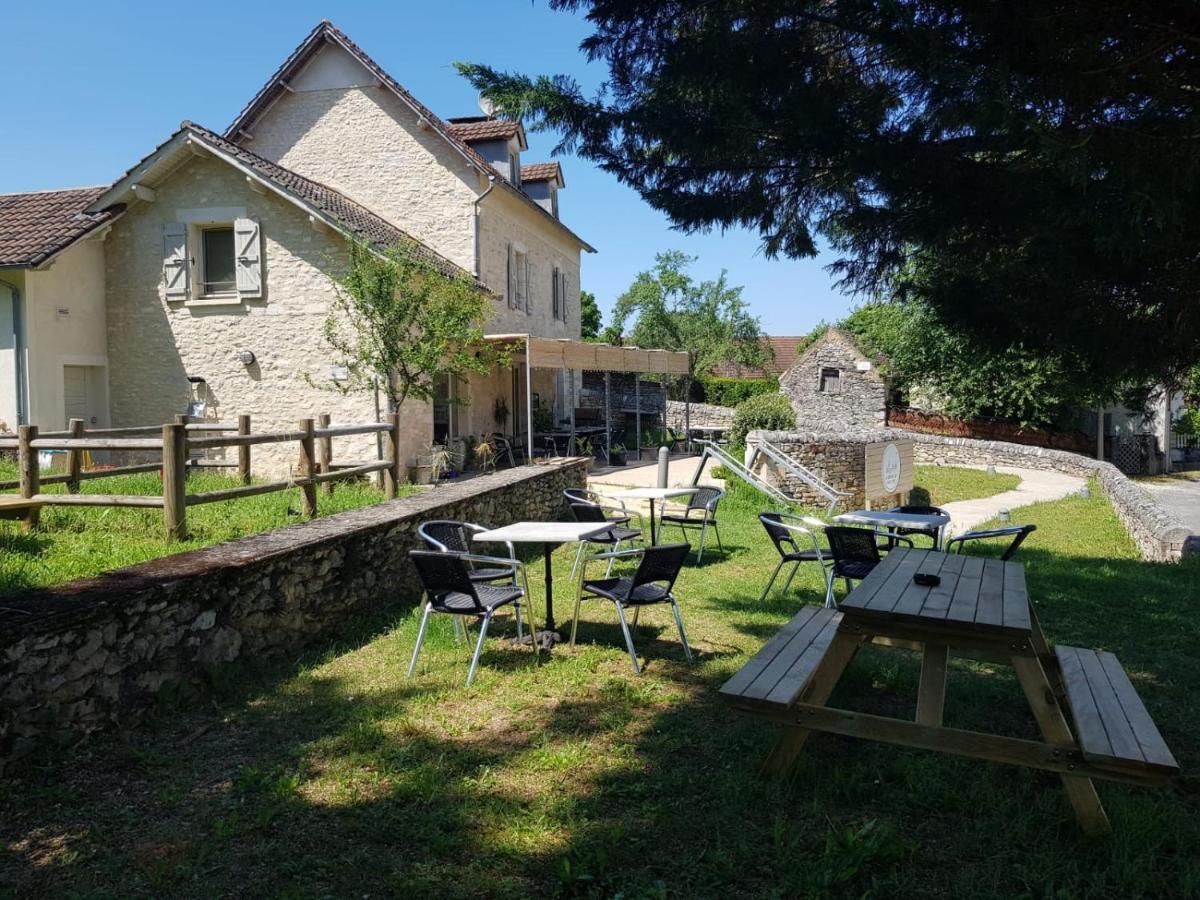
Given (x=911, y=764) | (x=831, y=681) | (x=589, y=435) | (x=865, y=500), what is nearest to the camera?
(x=831, y=681)

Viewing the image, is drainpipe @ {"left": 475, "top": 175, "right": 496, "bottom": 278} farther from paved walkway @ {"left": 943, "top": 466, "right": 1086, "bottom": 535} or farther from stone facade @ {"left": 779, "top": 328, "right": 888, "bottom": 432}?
stone facade @ {"left": 779, "top": 328, "right": 888, "bottom": 432}

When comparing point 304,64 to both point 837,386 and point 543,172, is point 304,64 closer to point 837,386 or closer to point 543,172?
point 543,172

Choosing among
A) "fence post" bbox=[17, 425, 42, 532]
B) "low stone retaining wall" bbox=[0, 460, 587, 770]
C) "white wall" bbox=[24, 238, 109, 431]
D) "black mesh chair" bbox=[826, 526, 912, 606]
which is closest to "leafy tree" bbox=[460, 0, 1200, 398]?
"black mesh chair" bbox=[826, 526, 912, 606]

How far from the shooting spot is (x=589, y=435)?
2045 cm

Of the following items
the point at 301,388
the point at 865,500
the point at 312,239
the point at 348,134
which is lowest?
the point at 865,500

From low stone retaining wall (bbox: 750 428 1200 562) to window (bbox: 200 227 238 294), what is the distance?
374 inches

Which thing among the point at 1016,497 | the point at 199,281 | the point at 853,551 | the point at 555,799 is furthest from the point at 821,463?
the point at 555,799

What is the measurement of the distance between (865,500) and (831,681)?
1259 centimetres

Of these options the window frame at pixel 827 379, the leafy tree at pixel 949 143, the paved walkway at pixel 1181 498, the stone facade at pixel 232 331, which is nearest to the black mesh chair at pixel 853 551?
the leafy tree at pixel 949 143

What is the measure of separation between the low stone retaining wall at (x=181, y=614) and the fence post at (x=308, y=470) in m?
0.70

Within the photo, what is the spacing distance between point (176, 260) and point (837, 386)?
21.8m

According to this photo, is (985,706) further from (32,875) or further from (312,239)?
(312,239)

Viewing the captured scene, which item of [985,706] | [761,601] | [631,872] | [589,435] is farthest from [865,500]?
[631,872]

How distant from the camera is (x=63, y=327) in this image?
13750mm
